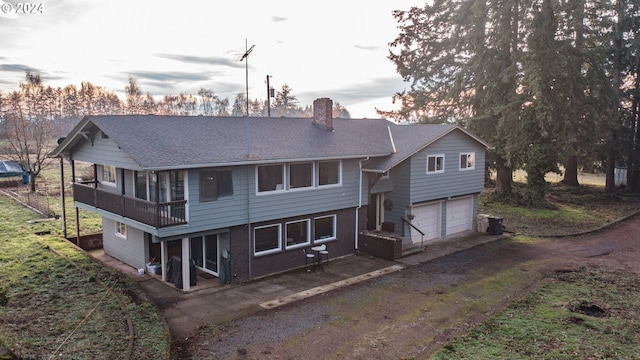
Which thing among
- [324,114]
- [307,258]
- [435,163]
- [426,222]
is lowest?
[307,258]

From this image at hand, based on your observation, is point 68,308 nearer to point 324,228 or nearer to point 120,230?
point 120,230

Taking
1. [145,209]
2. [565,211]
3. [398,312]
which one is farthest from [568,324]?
[565,211]

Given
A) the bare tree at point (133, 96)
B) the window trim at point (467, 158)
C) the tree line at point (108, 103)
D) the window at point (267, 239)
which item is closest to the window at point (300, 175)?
the window at point (267, 239)

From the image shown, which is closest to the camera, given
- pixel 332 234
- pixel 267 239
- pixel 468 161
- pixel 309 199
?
pixel 267 239

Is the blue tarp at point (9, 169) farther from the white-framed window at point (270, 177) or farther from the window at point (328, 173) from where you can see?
the window at point (328, 173)

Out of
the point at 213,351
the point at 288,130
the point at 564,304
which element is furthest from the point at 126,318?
the point at 564,304

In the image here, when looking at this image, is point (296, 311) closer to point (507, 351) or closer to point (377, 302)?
point (377, 302)
